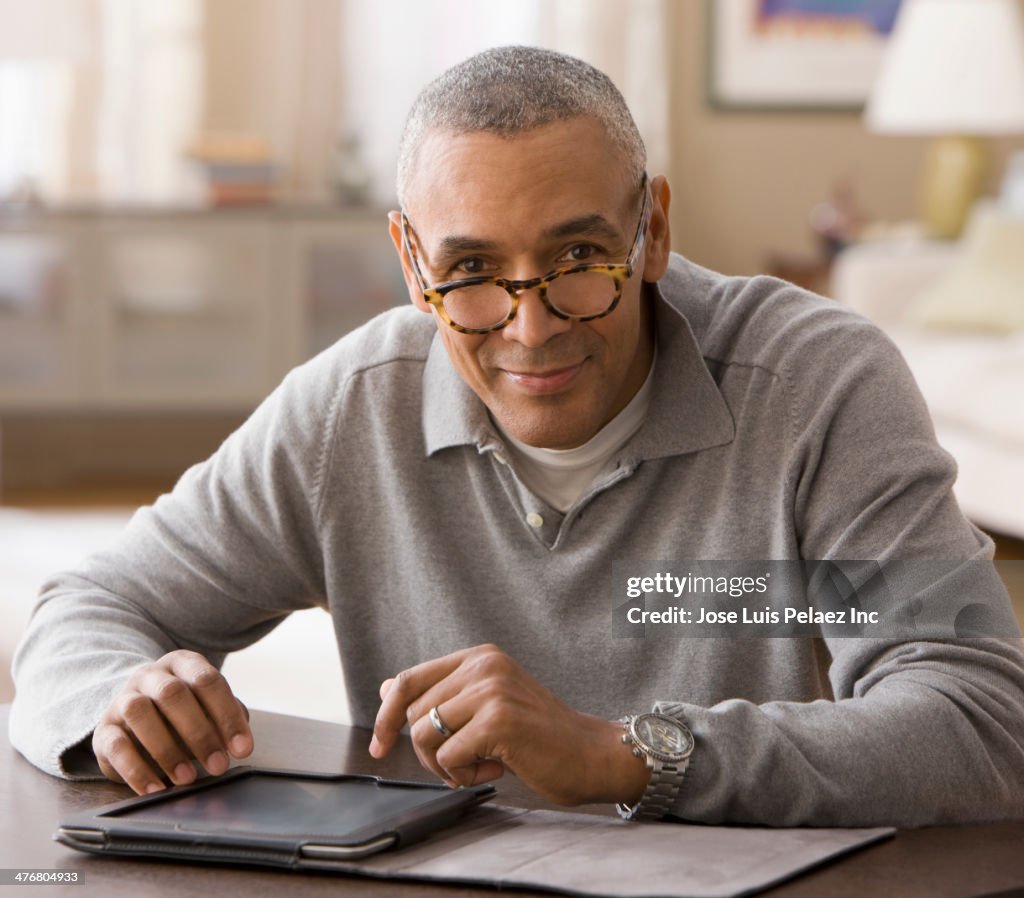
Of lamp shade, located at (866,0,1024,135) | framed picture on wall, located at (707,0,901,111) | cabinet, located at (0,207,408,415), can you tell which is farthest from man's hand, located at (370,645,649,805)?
framed picture on wall, located at (707,0,901,111)

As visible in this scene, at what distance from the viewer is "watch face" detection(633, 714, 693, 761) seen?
3.42ft

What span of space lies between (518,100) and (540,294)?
0.53ft

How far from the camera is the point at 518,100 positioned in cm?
131

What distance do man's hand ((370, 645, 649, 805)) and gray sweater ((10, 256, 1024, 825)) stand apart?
0.07 m

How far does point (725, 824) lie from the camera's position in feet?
3.48

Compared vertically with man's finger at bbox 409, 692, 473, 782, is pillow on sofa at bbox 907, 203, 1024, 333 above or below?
below

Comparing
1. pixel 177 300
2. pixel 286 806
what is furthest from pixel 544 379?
pixel 177 300

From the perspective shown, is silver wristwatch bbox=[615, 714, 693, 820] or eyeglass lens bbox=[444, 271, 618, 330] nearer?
silver wristwatch bbox=[615, 714, 693, 820]

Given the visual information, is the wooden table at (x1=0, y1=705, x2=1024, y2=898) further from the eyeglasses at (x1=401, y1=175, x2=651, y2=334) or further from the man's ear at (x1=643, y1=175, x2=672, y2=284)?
the man's ear at (x1=643, y1=175, x2=672, y2=284)

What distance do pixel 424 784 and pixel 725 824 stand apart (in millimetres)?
194

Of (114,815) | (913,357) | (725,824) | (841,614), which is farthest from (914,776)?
(913,357)

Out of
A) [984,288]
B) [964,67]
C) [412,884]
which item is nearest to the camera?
[412,884]

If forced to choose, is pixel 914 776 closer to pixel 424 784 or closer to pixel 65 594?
pixel 424 784

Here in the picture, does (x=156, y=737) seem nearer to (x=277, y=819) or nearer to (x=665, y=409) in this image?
(x=277, y=819)
